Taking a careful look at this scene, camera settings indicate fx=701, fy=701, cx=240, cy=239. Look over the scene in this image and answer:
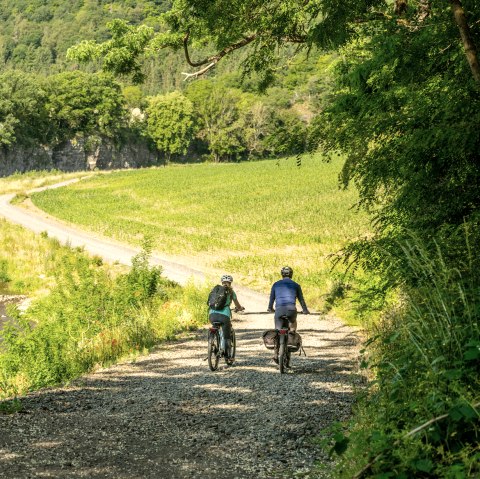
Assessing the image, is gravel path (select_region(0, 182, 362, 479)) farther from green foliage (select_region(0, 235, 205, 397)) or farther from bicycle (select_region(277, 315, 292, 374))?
green foliage (select_region(0, 235, 205, 397))

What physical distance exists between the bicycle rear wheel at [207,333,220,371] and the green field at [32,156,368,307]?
2.37 metres

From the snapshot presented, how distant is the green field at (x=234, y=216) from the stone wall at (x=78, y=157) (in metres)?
23.1

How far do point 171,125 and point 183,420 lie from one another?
121455mm

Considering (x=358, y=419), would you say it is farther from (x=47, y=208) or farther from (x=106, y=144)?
(x=106, y=144)

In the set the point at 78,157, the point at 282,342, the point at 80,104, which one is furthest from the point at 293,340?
the point at 78,157

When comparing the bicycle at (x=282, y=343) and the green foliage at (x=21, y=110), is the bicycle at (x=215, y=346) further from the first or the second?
the green foliage at (x=21, y=110)

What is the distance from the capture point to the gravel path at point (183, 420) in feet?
22.7

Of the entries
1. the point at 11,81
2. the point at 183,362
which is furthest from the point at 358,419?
the point at 11,81

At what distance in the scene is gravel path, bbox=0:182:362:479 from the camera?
6914 millimetres

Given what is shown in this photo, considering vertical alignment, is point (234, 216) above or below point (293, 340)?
above

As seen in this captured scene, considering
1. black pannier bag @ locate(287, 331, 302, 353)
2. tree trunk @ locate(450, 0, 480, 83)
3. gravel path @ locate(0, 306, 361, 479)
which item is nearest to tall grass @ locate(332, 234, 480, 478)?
gravel path @ locate(0, 306, 361, 479)

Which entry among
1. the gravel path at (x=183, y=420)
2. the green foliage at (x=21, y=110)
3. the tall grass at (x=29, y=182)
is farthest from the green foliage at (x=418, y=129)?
the green foliage at (x=21, y=110)

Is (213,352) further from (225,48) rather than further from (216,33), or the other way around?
(216,33)

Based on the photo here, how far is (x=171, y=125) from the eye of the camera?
12750cm
